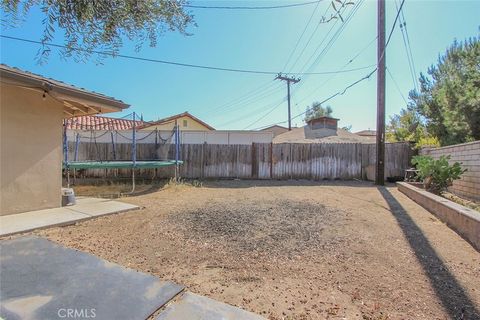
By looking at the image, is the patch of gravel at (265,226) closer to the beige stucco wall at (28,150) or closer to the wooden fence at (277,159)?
the beige stucco wall at (28,150)

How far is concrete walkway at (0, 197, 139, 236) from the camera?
4035 millimetres

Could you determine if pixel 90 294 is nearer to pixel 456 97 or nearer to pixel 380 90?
pixel 380 90

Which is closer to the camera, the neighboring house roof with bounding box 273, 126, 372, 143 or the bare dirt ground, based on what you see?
the bare dirt ground

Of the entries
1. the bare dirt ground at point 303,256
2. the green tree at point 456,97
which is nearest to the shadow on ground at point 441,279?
the bare dirt ground at point 303,256

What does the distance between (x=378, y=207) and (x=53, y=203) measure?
6.80 metres

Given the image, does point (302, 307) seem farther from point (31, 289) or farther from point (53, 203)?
point (53, 203)

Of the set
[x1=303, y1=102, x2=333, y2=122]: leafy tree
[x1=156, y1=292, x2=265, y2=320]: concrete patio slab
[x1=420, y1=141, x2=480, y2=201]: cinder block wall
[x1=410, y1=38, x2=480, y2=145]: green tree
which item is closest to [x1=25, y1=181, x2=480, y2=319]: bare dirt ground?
[x1=156, y1=292, x2=265, y2=320]: concrete patio slab

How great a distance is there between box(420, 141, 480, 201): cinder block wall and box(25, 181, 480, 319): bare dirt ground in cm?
200

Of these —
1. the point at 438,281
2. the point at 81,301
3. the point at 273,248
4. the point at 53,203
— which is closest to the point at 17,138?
the point at 53,203

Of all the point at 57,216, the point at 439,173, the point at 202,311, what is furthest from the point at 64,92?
the point at 439,173

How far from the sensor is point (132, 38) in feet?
9.61

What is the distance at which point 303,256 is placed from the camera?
3.34 metres

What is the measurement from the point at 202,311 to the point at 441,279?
2.44 meters

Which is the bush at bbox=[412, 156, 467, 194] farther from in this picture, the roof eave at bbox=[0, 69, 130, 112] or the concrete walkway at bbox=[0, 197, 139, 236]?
the roof eave at bbox=[0, 69, 130, 112]
